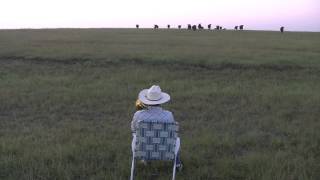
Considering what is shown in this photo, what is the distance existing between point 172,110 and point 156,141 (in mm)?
6715

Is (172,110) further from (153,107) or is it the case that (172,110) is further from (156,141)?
(156,141)

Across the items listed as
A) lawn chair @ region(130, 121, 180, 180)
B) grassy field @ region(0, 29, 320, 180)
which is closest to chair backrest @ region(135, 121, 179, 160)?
lawn chair @ region(130, 121, 180, 180)

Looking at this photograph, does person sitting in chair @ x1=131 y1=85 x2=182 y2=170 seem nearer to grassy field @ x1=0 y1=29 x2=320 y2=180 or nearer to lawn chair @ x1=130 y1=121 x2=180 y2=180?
lawn chair @ x1=130 y1=121 x2=180 y2=180

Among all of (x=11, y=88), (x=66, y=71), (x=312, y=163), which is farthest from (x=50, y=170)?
→ (x=66, y=71)

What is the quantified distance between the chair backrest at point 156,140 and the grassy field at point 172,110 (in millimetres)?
532

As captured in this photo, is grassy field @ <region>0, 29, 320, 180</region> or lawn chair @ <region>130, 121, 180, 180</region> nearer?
lawn chair @ <region>130, 121, 180, 180</region>

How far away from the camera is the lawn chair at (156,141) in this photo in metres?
7.50

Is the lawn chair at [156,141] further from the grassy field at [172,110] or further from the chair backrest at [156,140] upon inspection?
the grassy field at [172,110]

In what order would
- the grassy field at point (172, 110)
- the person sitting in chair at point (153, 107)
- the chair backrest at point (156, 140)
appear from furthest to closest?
the grassy field at point (172, 110)
the person sitting in chair at point (153, 107)
the chair backrest at point (156, 140)

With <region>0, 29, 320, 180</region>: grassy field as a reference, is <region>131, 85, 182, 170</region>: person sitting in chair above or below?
above

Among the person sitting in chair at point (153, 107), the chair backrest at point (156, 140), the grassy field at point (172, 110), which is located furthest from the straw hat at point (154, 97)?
the grassy field at point (172, 110)

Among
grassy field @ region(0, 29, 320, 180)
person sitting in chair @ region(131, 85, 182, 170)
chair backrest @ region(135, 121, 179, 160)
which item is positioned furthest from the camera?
grassy field @ region(0, 29, 320, 180)

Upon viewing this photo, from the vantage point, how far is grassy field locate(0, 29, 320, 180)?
27.8 ft

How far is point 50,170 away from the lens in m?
8.23
